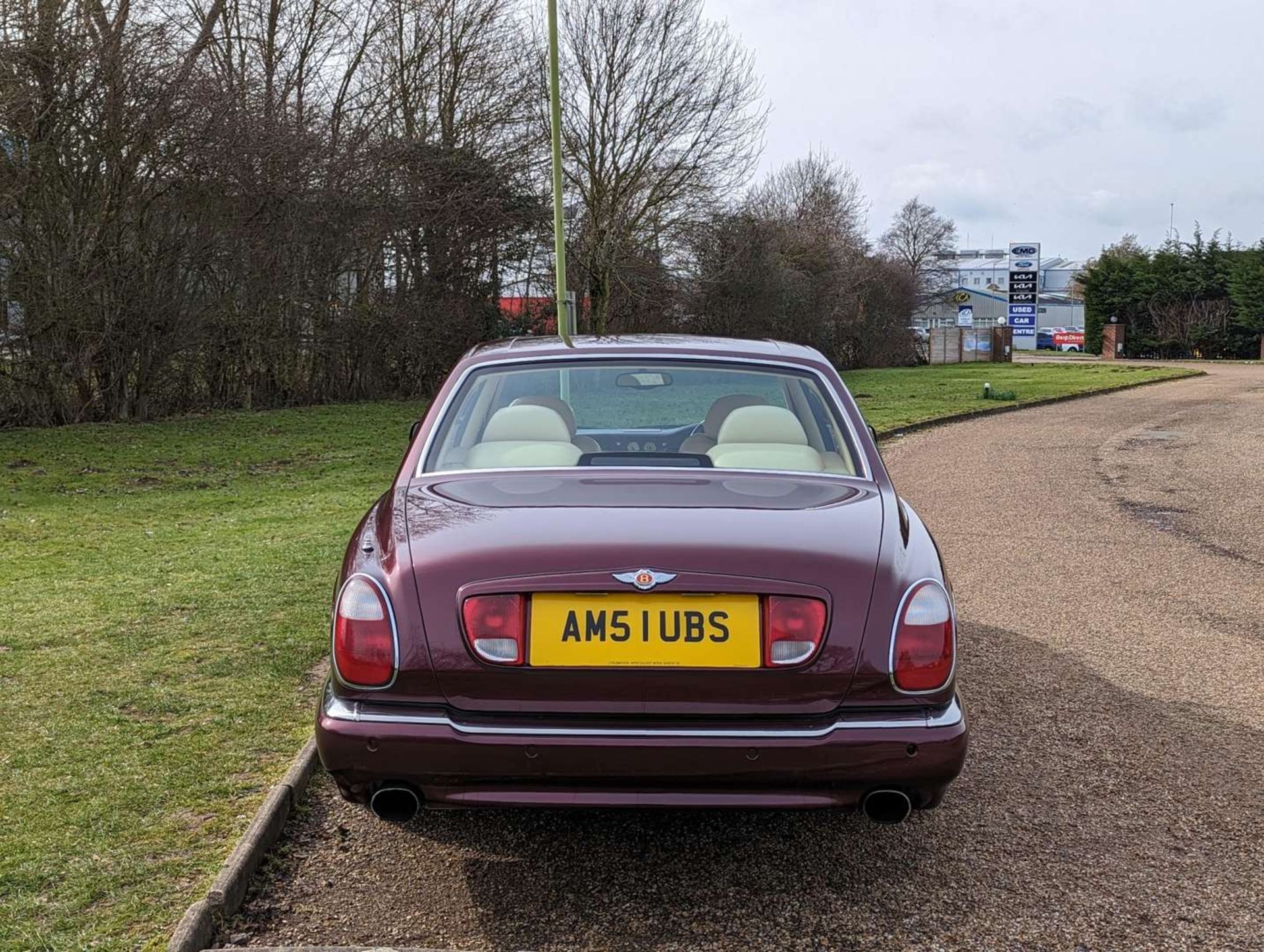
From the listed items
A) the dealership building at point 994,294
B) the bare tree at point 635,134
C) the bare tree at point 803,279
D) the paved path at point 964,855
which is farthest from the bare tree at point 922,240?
the paved path at point 964,855

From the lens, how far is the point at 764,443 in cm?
392

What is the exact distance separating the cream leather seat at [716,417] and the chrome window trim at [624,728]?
5.09 feet

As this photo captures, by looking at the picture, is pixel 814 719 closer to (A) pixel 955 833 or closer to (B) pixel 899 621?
(B) pixel 899 621

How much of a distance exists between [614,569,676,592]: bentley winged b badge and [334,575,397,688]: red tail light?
58 centimetres

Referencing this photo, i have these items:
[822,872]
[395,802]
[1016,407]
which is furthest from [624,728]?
[1016,407]

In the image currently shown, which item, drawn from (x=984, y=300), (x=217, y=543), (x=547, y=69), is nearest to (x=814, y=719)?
(x=217, y=543)

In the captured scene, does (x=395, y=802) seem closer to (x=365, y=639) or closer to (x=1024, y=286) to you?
(x=365, y=639)

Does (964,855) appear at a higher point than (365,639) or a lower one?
lower

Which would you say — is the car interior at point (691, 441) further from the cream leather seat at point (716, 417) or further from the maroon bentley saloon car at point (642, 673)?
the maroon bentley saloon car at point (642, 673)

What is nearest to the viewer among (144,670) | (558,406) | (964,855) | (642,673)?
(642,673)

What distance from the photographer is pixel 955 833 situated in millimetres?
3494

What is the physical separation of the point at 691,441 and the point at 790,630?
5.37 ft

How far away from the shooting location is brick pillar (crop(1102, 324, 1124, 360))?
5306 centimetres

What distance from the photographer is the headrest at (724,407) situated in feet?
13.8
